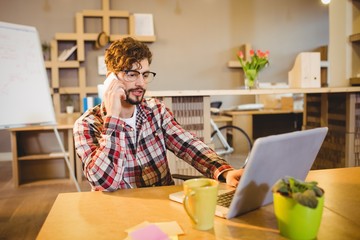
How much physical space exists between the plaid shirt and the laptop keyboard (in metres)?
0.22

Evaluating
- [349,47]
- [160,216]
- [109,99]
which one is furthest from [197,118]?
[160,216]

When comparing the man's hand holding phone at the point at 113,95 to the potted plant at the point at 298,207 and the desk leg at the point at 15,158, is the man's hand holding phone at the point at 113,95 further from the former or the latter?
the desk leg at the point at 15,158

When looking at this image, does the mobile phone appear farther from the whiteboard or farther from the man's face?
the whiteboard

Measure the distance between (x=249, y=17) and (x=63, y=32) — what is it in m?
2.79

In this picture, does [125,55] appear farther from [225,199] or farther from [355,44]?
[355,44]

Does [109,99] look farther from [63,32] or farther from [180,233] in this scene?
[63,32]

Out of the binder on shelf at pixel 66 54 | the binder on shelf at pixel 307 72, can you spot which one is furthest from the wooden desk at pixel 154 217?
the binder on shelf at pixel 66 54

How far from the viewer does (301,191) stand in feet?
2.25

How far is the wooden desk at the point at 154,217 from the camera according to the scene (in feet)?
2.47

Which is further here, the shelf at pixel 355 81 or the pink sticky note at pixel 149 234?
the shelf at pixel 355 81

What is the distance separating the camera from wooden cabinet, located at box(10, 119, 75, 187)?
3.56 meters

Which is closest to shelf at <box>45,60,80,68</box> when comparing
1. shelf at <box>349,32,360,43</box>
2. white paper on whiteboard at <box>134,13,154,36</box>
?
white paper on whiteboard at <box>134,13,154,36</box>

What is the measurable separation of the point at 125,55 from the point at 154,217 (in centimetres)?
71

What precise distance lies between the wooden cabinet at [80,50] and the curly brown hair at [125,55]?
346 centimetres
